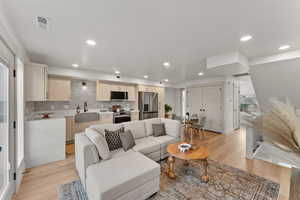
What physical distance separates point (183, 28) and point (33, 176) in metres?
3.71

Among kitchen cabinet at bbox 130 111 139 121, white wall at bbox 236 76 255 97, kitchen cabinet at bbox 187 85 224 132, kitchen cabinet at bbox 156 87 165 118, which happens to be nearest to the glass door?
kitchen cabinet at bbox 130 111 139 121

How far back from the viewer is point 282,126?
571 millimetres

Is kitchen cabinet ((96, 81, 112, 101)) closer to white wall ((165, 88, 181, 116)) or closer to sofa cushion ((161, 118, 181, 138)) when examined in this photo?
sofa cushion ((161, 118, 181, 138))

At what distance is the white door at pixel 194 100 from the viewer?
5941mm

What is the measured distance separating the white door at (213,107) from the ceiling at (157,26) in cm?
269

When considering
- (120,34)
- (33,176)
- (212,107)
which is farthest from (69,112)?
(212,107)

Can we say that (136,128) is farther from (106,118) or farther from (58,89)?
(58,89)

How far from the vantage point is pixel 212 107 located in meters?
5.50

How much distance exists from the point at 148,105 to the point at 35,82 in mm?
4161

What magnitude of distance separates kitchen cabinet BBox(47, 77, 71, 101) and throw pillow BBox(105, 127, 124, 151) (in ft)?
8.54

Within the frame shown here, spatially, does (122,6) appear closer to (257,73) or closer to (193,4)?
(193,4)

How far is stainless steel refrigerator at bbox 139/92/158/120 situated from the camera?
5824 millimetres

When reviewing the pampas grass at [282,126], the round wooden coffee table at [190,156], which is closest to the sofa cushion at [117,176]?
the round wooden coffee table at [190,156]

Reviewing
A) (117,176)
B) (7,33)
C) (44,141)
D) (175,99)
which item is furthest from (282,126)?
(175,99)
